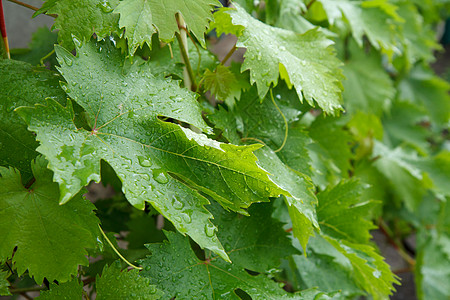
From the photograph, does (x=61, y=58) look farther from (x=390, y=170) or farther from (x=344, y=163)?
(x=390, y=170)

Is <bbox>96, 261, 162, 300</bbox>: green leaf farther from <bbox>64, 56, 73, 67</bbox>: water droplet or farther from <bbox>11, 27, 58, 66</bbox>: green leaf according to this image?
<bbox>11, 27, 58, 66</bbox>: green leaf

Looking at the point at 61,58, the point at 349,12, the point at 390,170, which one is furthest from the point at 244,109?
the point at 390,170

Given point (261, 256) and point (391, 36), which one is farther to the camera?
point (391, 36)

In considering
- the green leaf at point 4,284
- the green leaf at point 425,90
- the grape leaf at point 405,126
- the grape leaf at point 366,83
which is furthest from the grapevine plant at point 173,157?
the green leaf at point 425,90

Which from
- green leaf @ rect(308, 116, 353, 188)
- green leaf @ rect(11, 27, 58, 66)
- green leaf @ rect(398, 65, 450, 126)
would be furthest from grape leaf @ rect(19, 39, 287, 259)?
green leaf @ rect(398, 65, 450, 126)

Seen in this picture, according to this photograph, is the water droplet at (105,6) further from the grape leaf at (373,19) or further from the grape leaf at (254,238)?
the grape leaf at (373,19)
